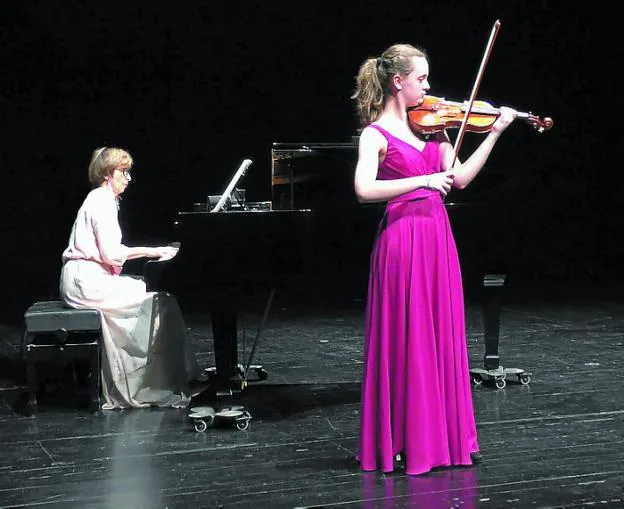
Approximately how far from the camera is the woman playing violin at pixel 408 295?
3.51 metres

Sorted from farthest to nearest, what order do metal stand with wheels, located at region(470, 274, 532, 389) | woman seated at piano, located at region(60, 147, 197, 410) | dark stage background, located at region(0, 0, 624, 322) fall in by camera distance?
1. dark stage background, located at region(0, 0, 624, 322)
2. metal stand with wheels, located at region(470, 274, 532, 389)
3. woman seated at piano, located at region(60, 147, 197, 410)

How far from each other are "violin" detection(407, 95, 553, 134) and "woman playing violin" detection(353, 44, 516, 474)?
0.13ft

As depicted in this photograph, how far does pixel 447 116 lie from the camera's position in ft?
11.5

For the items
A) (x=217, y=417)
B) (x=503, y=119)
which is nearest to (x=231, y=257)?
(x=217, y=417)

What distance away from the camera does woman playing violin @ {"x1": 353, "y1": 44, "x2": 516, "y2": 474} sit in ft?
11.5

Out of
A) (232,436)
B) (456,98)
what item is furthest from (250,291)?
(456,98)

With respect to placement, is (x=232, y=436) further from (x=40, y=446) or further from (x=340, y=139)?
(x=340, y=139)

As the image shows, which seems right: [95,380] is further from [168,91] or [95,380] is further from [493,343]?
[168,91]

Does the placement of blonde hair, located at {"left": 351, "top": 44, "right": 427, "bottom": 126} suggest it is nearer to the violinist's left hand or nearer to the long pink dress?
the violinist's left hand

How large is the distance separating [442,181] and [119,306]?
6.76ft

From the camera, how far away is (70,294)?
193 inches

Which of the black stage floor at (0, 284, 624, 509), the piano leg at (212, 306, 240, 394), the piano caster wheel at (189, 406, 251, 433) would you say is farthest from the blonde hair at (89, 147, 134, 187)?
the piano caster wheel at (189, 406, 251, 433)

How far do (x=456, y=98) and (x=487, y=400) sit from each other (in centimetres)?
412

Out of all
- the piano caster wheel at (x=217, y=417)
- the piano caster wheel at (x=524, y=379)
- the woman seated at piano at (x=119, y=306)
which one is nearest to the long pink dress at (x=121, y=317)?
the woman seated at piano at (x=119, y=306)
